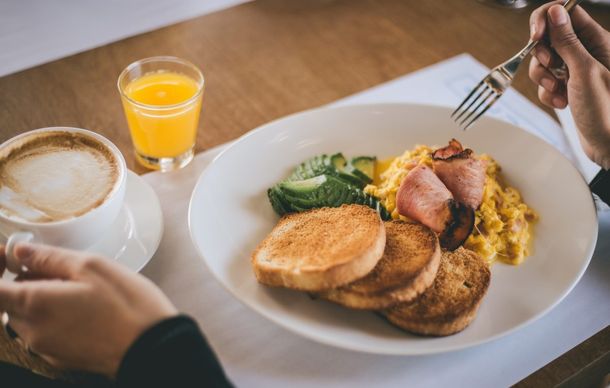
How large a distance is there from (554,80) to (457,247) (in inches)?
33.7

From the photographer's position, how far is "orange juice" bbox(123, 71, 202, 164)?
158 cm

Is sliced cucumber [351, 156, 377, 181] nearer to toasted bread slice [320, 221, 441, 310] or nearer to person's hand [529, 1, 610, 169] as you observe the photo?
toasted bread slice [320, 221, 441, 310]

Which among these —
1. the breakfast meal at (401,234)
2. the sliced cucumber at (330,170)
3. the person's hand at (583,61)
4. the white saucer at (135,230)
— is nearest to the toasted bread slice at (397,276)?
the breakfast meal at (401,234)

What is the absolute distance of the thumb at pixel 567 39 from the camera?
5.22 feet

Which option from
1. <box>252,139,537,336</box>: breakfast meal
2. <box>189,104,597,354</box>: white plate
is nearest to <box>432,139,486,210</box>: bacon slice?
<box>252,139,537,336</box>: breakfast meal

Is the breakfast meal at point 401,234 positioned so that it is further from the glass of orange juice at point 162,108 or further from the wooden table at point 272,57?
the wooden table at point 272,57

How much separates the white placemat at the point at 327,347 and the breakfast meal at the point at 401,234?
10 centimetres

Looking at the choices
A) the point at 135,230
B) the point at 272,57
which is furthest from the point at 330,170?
the point at 272,57

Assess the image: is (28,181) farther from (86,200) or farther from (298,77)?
(298,77)

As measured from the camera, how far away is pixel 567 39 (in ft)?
5.27

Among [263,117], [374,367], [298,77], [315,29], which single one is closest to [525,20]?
[315,29]

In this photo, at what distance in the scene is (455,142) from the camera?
160 cm

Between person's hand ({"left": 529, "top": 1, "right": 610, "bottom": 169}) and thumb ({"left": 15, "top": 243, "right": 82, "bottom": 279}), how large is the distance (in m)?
1.43

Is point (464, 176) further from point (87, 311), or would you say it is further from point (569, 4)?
point (87, 311)
